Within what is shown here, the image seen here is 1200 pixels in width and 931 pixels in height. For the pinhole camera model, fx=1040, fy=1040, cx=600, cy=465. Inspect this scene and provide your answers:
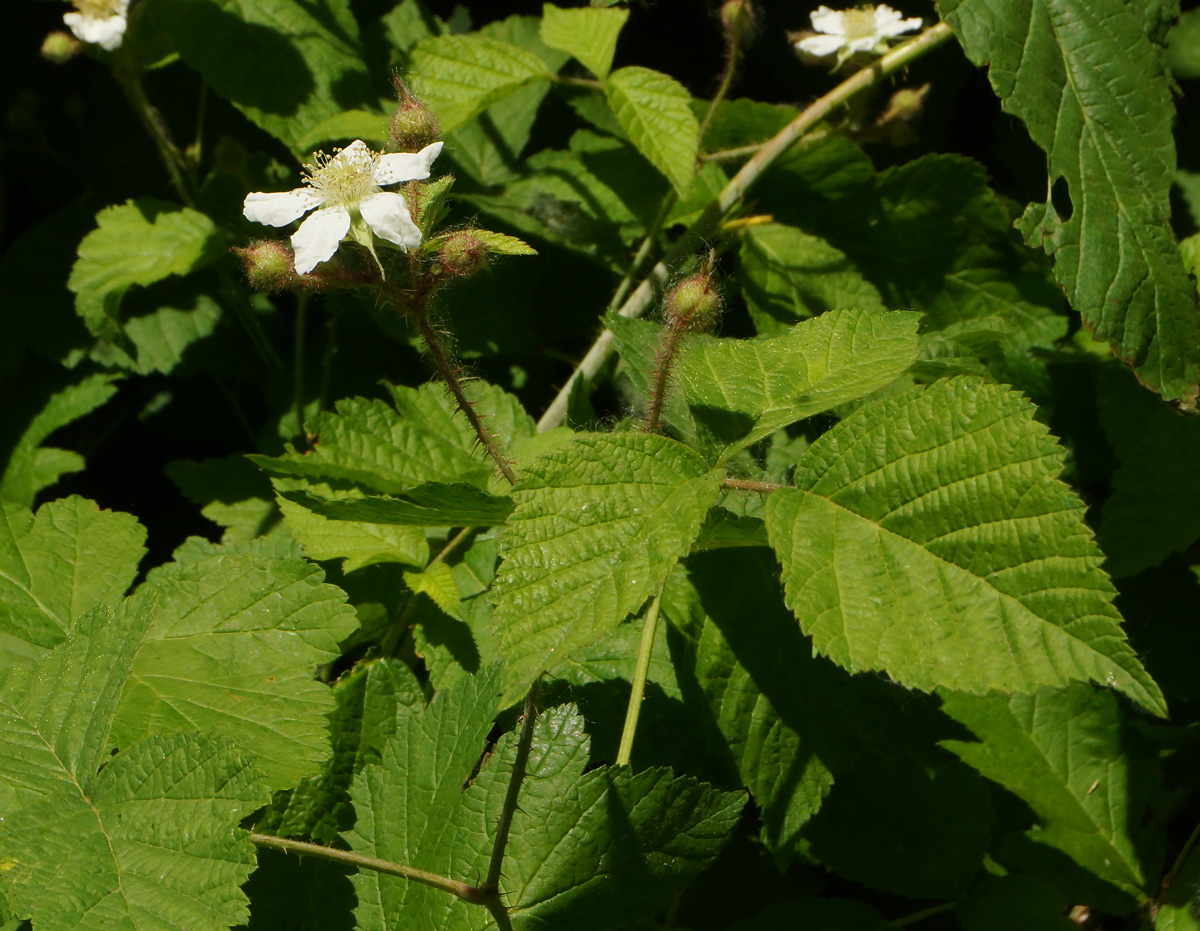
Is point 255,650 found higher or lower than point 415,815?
higher

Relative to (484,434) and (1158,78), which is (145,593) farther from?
(1158,78)

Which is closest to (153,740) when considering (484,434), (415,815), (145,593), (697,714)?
(145,593)

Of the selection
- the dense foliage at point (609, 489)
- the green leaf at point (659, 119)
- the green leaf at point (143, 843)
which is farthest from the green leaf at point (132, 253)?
the green leaf at point (143, 843)

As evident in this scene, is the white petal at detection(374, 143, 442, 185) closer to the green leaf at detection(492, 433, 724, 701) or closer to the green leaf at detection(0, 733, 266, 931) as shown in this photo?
the green leaf at detection(492, 433, 724, 701)

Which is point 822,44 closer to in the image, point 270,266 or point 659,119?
point 659,119

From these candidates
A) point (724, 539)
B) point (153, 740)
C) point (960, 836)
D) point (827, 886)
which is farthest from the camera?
point (827, 886)

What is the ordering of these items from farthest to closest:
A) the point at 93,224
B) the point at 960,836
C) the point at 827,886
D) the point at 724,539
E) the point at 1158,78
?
the point at 93,224 < the point at 827,886 < the point at 1158,78 < the point at 960,836 < the point at 724,539

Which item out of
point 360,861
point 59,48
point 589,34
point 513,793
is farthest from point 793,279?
point 59,48
